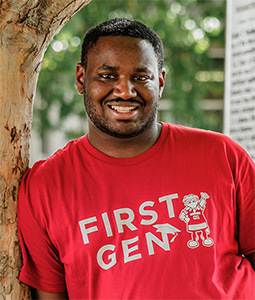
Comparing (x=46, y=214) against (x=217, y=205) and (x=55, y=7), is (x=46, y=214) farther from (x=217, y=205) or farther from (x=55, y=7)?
(x=55, y=7)

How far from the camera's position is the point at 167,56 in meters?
6.02

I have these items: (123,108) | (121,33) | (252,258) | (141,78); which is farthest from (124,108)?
(252,258)

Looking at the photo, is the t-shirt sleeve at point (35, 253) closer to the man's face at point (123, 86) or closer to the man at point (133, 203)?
the man at point (133, 203)

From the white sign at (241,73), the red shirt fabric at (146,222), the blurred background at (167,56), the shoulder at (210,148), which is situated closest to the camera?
the red shirt fabric at (146,222)

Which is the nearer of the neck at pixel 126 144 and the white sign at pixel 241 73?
the neck at pixel 126 144

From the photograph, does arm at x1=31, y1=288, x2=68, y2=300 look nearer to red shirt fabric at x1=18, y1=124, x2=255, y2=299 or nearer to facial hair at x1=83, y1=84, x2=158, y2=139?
red shirt fabric at x1=18, y1=124, x2=255, y2=299

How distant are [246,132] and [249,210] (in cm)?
134

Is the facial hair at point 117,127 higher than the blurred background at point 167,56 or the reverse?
the reverse

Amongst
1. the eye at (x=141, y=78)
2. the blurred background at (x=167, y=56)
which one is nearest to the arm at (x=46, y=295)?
the eye at (x=141, y=78)

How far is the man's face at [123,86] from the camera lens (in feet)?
5.64

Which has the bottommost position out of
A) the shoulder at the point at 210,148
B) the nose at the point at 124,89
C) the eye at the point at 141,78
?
the shoulder at the point at 210,148

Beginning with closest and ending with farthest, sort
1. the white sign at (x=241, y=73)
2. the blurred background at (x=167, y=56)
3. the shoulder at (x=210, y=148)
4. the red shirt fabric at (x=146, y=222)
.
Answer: the red shirt fabric at (x=146, y=222)
the shoulder at (x=210, y=148)
the white sign at (x=241, y=73)
the blurred background at (x=167, y=56)

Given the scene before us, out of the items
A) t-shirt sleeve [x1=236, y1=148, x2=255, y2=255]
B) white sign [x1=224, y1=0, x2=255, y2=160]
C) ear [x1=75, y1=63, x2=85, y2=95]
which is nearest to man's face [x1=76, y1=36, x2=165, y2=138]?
ear [x1=75, y1=63, x2=85, y2=95]

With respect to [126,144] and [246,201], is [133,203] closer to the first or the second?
[126,144]
